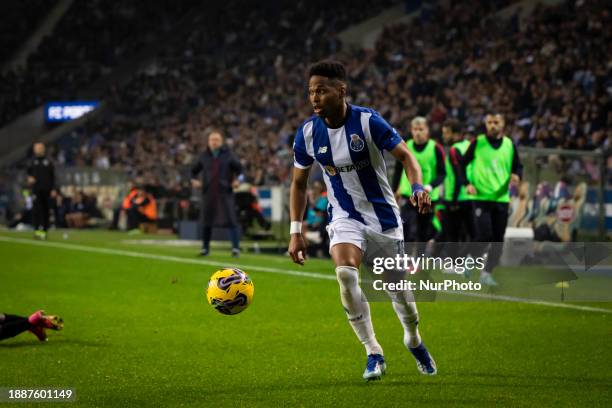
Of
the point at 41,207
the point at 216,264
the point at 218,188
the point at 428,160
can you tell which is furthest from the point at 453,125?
the point at 41,207

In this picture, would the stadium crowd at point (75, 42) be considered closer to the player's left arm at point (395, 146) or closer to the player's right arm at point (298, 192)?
the player's right arm at point (298, 192)

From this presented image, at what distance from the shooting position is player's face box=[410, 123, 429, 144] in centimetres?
1195

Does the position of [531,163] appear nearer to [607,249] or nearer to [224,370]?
[607,249]

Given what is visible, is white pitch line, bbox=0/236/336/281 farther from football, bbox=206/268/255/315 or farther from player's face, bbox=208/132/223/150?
football, bbox=206/268/255/315

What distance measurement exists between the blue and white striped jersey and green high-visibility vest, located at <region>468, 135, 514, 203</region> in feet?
Result: 18.1

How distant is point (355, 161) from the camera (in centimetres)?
635

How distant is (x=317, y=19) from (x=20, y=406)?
3721 cm

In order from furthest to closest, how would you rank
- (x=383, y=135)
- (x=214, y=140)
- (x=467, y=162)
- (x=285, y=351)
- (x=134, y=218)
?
(x=134, y=218) → (x=214, y=140) → (x=467, y=162) → (x=285, y=351) → (x=383, y=135)

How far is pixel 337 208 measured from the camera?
6.52 meters

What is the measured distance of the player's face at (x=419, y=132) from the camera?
39.2 ft

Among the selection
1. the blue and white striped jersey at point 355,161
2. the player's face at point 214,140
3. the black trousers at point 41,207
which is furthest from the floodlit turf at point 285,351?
the black trousers at point 41,207

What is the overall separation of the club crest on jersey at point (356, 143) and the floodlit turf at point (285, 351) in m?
1.50

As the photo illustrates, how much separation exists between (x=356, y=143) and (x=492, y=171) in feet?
19.0

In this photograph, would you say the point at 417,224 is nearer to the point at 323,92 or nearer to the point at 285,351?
the point at 285,351
